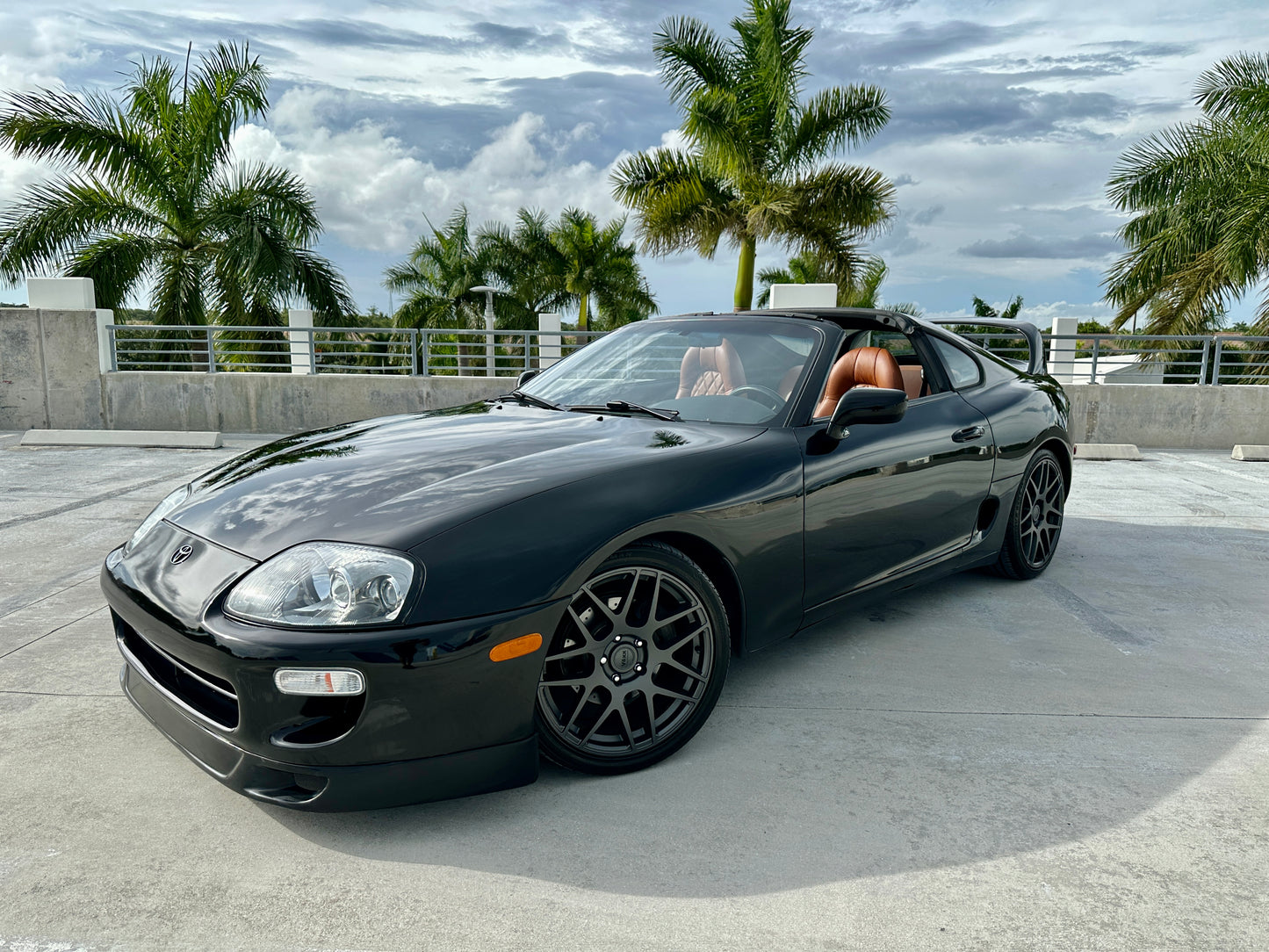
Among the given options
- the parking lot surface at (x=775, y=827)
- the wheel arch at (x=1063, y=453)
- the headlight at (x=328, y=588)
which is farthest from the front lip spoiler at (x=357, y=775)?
the wheel arch at (x=1063, y=453)

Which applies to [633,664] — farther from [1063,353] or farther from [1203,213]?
[1203,213]

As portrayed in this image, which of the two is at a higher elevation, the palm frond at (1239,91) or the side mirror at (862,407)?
the palm frond at (1239,91)

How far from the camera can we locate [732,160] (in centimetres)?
2167

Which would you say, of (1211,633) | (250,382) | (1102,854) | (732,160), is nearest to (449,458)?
(1102,854)

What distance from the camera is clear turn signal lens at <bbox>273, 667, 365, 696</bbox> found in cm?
217

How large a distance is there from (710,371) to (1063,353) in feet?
37.8

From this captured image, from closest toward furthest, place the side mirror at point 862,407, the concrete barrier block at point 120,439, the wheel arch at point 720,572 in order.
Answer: the wheel arch at point 720,572
the side mirror at point 862,407
the concrete barrier block at point 120,439

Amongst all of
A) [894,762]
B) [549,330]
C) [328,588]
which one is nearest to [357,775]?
[328,588]

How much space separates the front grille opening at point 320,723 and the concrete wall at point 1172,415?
37.3 feet

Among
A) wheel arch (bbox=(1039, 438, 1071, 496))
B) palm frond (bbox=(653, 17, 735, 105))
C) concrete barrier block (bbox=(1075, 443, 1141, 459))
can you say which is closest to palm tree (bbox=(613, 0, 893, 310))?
palm frond (bbox=(653, 17, 735, 105))

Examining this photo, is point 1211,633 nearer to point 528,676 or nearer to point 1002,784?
point 1002,784

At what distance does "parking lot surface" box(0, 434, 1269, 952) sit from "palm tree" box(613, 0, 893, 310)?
1930 centimetres

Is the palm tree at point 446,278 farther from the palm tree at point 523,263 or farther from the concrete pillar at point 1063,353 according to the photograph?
the concrete pillar at point 1063,353

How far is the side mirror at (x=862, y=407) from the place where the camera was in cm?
318
